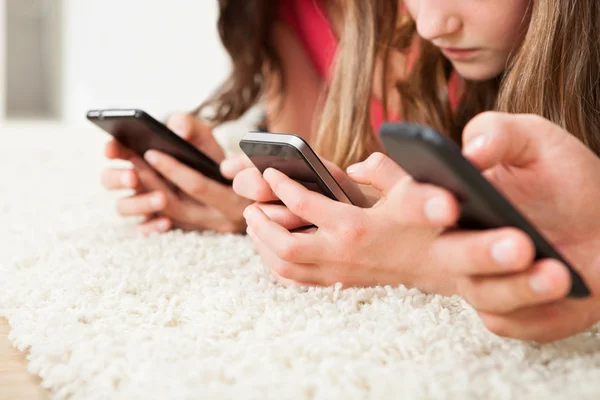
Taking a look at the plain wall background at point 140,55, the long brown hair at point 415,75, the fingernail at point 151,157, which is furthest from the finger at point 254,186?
the plain wall background at point 140,55

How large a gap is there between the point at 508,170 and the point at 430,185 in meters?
0.09

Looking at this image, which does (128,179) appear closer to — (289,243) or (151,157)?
(151,157)

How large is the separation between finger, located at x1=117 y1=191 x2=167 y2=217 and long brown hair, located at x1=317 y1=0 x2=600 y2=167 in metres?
0.28

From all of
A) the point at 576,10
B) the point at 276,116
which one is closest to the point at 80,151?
the point at 276,116

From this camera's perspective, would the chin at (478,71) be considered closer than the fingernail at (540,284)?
No

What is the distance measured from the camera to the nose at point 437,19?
0.77m

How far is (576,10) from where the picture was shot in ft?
2.42

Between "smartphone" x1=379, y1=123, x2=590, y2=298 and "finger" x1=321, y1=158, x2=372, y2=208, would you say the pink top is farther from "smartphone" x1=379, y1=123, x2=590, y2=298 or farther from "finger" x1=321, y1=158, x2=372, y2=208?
"smartphone" x1=379, y1=123, x2=590, y2=298

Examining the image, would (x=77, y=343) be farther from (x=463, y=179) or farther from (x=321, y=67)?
(x=321, y=67)

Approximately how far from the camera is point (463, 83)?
42.3 inches

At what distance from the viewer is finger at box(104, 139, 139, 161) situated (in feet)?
2.88

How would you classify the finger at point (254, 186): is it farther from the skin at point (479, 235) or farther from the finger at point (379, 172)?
the finger at point (379, 172)

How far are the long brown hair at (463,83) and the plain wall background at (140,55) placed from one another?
1806mm

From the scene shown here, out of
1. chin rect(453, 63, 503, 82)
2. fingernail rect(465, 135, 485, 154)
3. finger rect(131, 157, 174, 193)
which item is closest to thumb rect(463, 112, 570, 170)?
fingernail rect(465, 135, 485, 154)
